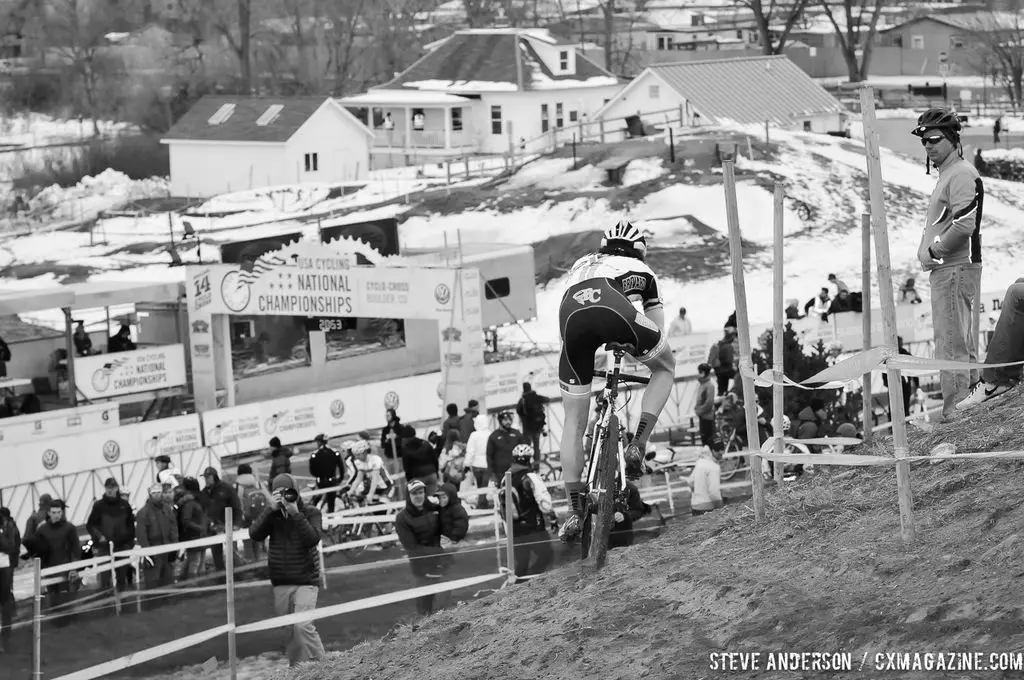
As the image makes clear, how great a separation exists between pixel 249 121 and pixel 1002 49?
36.5 metres

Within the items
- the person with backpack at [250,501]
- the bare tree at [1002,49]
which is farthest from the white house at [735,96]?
the person with backpack at [250,501]

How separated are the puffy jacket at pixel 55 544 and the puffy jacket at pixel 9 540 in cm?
11

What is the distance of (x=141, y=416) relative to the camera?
2867cm

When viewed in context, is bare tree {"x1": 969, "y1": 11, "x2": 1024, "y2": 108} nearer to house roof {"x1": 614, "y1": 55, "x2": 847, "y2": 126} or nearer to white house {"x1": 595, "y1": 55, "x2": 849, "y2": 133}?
house roof {"x1": 614, "y1": 55, "x2": 847, "y2": 126}

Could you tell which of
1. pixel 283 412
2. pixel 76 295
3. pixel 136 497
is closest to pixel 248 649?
pixel 136 497

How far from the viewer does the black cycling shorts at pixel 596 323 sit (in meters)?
9.62

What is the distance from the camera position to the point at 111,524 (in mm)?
Result: 16359

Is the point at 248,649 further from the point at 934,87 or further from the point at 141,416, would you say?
the point at 934,87

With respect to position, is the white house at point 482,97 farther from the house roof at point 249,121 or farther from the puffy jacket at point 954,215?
the puffy jacket at point 954,215

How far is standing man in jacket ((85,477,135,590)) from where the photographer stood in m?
16.2

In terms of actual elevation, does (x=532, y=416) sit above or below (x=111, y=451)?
above

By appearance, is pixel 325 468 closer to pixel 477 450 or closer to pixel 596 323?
pixel 477 450

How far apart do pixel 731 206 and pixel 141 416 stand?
19841mm

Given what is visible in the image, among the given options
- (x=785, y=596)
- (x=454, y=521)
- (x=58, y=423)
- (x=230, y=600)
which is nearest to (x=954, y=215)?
(x=785, y=596)
